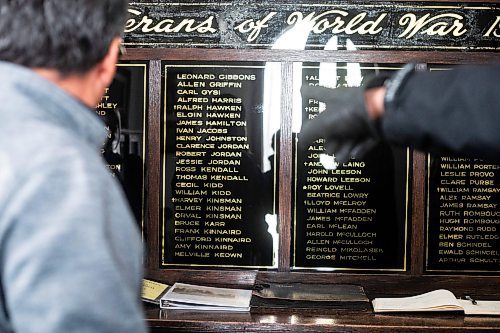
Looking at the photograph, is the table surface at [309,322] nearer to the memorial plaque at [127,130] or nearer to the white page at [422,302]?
the white page at [422,302]

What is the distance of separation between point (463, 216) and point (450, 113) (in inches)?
81.4

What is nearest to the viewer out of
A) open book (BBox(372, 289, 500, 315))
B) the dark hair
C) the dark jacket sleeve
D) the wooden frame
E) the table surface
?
the dark hair

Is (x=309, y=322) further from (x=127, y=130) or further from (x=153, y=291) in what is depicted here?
(x=127, y=130)

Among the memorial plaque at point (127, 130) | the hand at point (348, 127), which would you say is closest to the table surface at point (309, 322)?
the memorial plaque at point (127, 130)

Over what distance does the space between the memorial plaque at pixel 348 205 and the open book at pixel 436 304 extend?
26 cm

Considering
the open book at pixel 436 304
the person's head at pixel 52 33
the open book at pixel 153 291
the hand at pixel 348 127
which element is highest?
the person's head at pixel 52 33

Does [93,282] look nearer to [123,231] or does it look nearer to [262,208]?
[123,231]

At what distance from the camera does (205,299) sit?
9.65 feet

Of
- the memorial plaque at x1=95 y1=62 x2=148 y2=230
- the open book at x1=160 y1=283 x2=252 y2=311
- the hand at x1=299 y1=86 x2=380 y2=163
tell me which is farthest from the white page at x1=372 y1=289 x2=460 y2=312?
the hand at x1=299 y1=86 x2=380 y2=163

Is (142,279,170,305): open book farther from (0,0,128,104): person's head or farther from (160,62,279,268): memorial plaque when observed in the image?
(0,0,128,104): person's head

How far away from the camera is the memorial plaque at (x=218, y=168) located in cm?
324

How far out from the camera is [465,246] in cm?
322

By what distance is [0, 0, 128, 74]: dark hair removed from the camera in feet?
3.50

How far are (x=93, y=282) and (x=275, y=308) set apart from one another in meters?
2.10
